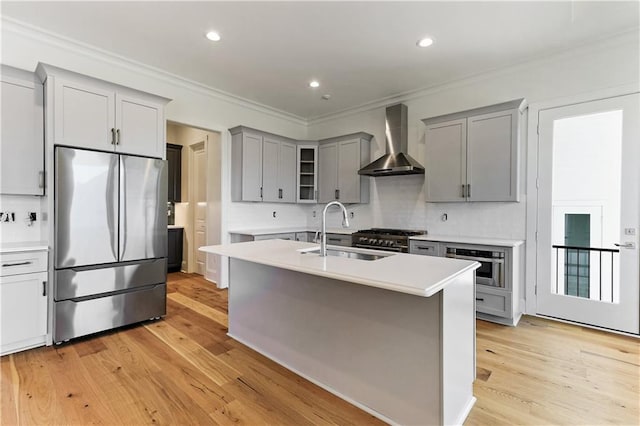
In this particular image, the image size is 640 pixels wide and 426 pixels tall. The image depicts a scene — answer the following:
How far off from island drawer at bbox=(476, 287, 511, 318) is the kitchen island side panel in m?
2.08

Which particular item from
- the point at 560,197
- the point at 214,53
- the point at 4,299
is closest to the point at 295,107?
the point at 214,53

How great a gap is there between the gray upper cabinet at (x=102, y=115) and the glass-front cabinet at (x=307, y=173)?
8.21ft

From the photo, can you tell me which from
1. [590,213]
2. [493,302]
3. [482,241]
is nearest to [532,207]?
[590,213]

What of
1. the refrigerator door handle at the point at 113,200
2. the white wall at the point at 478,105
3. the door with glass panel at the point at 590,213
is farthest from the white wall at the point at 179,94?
the door with glass panel at the point at 590,213

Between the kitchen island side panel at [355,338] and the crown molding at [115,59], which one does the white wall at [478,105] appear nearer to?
the crown molding at [115,59]

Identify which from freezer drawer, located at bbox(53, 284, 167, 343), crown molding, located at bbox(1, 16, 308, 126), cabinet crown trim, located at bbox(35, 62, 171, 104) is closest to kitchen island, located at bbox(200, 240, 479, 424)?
freezer drawer, located at bbox(53, 284, 167, 343)

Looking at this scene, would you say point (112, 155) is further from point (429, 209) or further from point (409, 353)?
point (429, 209)

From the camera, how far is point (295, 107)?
5238 mm

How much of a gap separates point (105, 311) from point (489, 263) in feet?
13.0

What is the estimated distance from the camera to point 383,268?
1.75 meters

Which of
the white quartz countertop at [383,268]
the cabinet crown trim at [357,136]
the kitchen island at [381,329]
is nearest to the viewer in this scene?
the white quartz countertop at [383,268]

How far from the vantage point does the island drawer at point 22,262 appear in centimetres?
248

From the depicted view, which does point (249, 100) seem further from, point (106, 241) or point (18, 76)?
point (106, 241)

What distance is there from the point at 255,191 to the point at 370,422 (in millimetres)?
3649
